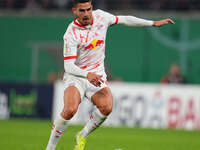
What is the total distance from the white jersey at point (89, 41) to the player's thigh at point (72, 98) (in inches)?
15.4

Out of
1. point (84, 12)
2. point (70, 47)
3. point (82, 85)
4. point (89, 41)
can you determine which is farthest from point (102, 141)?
point (84, 12)

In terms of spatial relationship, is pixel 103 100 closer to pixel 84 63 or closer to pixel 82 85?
pixel 82 85

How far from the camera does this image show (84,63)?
8047 millimetres

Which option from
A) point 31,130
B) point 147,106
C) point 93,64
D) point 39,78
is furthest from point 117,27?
point 93,64

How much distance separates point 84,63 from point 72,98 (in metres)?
0.65

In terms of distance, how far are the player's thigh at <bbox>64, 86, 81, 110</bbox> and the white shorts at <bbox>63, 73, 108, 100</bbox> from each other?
3.7 inches

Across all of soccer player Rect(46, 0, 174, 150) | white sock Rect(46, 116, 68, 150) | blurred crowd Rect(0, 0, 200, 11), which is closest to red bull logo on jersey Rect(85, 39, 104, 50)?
soccer player Rect(46, 0, 174, 150)

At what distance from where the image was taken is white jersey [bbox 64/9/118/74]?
25.7 feet

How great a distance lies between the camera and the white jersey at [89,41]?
7824 millimetres

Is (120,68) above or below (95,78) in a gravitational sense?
below

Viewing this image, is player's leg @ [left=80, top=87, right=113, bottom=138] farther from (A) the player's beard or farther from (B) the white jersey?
(A) the player's beard

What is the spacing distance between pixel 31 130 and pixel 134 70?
7.80 meters

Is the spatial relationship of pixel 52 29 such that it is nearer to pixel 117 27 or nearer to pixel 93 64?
pixel 117 27

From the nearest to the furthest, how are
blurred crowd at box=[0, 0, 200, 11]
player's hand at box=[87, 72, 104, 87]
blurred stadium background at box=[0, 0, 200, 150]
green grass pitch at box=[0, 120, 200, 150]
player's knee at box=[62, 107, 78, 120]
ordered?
player's hand at box=[87, 72, 104, 87] → player's knee at box=[62, 107, 78, 120] → green grass pitch at box=[0, 120, 200, 150] → blurred stadium background at box=[0, 0, 200, 150] → blurred crowd at box=[0, 0, 200, 11]
